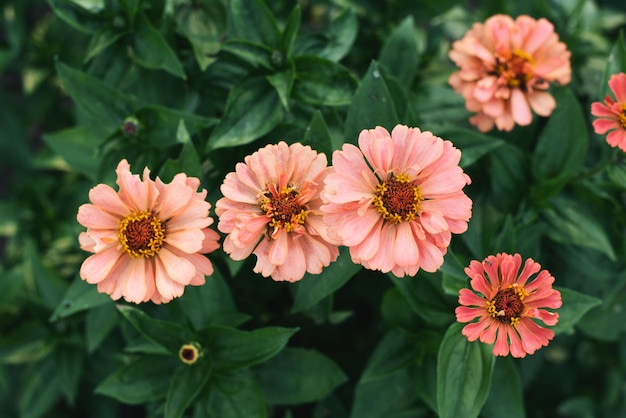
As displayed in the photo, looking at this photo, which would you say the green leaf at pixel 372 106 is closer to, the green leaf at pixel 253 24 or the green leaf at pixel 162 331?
the green leaf at pixel 253 24

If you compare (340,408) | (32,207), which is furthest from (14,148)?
(340,408)

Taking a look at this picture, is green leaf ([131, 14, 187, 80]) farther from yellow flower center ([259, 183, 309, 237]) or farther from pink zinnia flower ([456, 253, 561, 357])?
pink zinnia flower ([456, 253, 561, 357])

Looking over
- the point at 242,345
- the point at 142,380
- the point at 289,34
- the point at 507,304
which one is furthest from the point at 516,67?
the point at 142,380

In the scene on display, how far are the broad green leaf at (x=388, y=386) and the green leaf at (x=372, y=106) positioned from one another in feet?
1.70

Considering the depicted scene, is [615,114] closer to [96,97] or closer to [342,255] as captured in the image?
[342,255]

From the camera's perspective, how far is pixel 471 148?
1499mm

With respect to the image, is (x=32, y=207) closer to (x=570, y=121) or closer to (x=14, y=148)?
(x=14, y=148)

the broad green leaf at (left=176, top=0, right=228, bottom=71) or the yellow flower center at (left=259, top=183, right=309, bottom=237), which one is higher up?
the yellow flower center at (left=259, top=183, right=309, bottom=237)

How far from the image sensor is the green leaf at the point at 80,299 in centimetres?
140

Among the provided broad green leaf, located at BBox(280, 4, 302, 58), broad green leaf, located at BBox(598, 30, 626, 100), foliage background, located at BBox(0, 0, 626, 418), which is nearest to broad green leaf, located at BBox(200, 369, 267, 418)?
foliage background, located at BBox(0, 0, 626, 418)

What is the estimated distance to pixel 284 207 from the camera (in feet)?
3.64

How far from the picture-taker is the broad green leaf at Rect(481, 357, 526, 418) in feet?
4.87

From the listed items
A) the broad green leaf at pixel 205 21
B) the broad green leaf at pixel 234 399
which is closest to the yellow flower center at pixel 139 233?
the broad green leaf at pixel 234 399

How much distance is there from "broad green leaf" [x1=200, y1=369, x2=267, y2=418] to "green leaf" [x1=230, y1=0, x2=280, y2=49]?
0.76m
